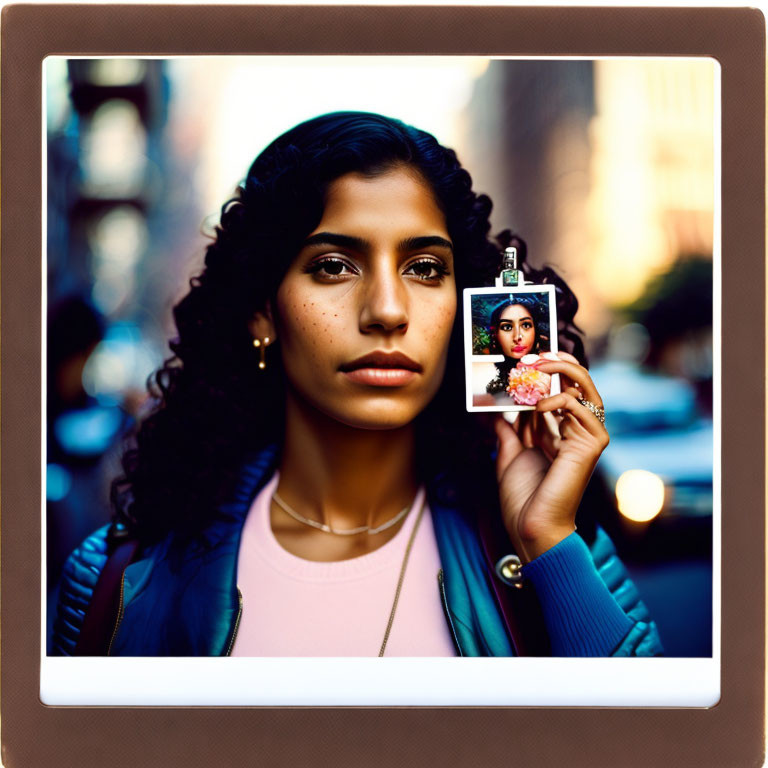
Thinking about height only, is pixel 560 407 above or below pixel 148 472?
above

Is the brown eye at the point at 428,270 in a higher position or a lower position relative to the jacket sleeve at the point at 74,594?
higher

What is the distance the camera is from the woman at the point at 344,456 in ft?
5.27

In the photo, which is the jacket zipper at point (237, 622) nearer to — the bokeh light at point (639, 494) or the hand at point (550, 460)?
the hand at point (550, 460)

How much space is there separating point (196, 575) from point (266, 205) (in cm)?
83

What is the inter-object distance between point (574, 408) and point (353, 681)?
0.76 m

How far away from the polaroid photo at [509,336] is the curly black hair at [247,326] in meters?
0.04

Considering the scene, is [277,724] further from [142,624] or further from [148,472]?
[148,472]

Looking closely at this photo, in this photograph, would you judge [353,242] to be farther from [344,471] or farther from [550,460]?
[550,460]

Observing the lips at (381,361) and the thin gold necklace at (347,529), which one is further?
the thin gold necklace at (347,529)

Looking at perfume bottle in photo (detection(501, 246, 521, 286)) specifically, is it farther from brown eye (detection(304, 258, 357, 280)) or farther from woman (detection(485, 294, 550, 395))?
brown eye (detection(304, 258, 357, 280))

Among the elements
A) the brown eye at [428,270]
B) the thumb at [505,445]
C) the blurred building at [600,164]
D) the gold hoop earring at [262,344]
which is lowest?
the thumb at [505,445]

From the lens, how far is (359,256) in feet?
5.24

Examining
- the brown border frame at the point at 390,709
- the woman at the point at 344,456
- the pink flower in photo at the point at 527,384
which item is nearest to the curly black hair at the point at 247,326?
the woman at the point at 344,456

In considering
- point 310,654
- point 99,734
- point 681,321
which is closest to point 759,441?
point 681,321
